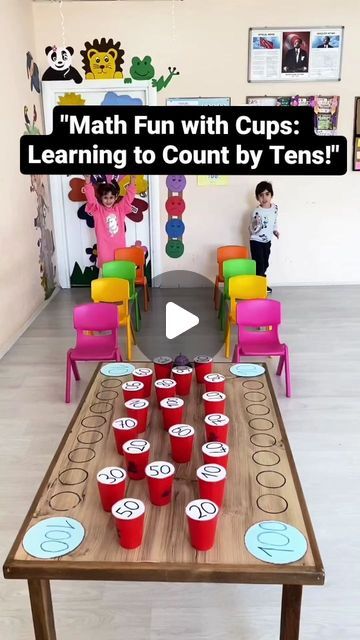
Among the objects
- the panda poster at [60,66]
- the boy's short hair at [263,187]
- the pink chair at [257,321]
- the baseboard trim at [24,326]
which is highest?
the panda poster at [60,66]

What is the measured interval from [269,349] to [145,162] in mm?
1891

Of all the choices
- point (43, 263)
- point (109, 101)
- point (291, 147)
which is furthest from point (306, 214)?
point (291, 147)

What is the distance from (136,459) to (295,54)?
5.09 m

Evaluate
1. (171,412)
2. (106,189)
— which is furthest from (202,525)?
(106,189)

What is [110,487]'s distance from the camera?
1.42 m

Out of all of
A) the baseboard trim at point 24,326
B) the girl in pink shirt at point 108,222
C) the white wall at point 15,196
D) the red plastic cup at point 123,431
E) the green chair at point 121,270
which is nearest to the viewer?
the red plastic cup at point 123,431

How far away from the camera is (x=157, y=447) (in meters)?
1.74

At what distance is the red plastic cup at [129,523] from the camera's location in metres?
A: 1.31

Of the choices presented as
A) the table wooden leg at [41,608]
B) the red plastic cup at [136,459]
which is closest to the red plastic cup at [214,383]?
the red plastic cup at [136,459]

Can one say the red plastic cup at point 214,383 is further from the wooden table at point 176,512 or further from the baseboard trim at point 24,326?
the baseboard trim at point 24,326

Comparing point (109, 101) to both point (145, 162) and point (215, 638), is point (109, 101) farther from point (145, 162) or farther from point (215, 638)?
point (215, 638)

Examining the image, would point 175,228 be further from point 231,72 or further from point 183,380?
point 183,380

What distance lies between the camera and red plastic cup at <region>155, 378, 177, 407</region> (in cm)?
195

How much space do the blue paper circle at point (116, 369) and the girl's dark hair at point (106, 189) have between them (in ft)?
11.2
